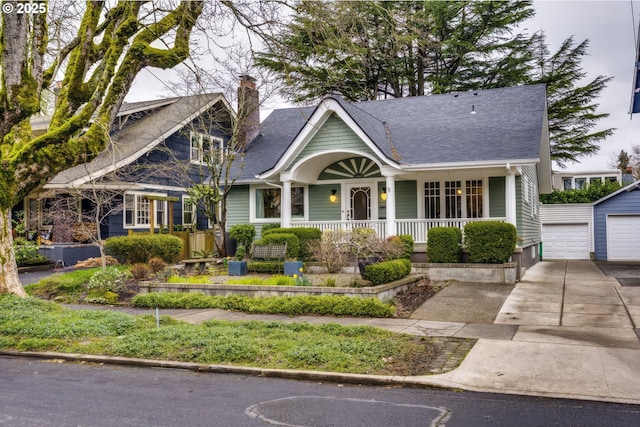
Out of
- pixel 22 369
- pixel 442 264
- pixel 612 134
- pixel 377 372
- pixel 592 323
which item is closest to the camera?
pixel 377 372

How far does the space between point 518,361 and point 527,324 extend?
2777 millimetres

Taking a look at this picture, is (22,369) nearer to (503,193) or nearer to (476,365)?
(476,365)

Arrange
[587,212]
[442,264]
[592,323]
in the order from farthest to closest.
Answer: [587,212] < [442,264] < [592,323]

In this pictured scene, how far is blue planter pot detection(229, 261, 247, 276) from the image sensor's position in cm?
1669

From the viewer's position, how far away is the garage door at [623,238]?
2558 centimetres

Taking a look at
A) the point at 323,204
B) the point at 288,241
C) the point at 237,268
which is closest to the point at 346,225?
the point at 323,204

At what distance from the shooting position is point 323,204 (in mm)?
20625

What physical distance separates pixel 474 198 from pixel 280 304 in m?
9.40

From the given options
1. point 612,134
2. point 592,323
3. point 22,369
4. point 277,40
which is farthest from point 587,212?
point 22,369

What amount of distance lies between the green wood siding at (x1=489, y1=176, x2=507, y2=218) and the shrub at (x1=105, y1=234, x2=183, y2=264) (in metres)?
10.8

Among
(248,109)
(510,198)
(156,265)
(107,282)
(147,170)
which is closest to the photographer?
(107,282)

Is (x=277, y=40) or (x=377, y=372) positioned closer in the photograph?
(x=377, y=372)

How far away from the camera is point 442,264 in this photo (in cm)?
1583

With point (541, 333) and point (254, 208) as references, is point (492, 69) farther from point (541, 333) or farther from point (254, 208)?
point (541, 333)
